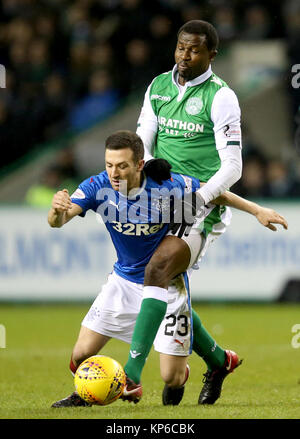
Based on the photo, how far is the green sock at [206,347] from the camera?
6699 millimetres

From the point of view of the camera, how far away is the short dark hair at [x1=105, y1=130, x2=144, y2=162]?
19.2ft

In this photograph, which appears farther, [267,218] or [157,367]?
[157,367]

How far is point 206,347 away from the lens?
6.73m

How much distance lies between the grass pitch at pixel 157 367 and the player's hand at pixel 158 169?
156 cm

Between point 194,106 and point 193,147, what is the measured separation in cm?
29

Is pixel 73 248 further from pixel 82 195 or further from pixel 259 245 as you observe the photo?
pixel 82 195

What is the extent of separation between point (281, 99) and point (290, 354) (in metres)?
7.79

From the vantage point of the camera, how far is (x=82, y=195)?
6.05 meters
